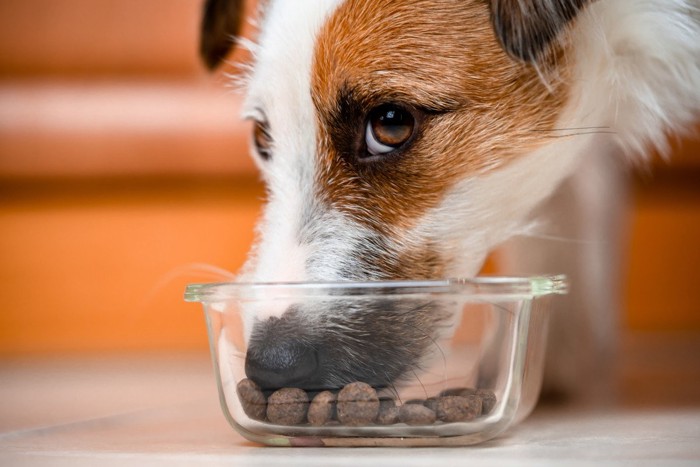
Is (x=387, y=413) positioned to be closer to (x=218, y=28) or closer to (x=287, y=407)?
(x=287, y=407)

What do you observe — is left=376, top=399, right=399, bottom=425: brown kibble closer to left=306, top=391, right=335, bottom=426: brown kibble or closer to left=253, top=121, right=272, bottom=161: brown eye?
left=306, top=391, right=335, bottom=426: brown kibble

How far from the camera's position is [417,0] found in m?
0.98

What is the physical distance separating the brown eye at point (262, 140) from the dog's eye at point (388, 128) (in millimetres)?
195

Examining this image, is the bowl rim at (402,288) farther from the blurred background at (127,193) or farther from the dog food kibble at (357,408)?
the blurred background at (127,193)

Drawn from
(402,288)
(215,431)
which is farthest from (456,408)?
(215,431)

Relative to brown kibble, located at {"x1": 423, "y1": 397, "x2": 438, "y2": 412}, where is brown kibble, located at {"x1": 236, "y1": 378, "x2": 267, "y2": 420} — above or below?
above

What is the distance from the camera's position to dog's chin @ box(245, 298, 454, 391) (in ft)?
2.63

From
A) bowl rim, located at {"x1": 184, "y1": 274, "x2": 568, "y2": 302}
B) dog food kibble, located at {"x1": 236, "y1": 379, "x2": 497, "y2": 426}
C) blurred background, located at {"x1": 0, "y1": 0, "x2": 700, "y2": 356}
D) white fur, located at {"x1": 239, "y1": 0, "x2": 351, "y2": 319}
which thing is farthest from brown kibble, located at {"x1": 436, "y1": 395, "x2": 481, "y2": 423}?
blurred background, located at {"x1": 0, "y1": 0, "x2": 700, "y2": 356}

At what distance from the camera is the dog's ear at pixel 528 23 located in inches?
35.6

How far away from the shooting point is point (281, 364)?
0.79 m

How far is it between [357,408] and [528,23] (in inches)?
19.3

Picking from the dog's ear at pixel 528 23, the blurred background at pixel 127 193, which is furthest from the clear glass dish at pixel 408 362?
the blurred background at pixel 127 193

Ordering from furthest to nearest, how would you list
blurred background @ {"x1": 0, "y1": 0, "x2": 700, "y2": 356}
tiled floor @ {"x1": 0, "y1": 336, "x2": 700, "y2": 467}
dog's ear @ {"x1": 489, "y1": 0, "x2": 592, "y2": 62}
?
blurred background @ {"x1": 0, "y1": 0, "x2": 700, "y2": 356}
dog's ear @ {"x1": 489, "y1": 0, "x2": 592, "y2": 62}
tiled floor @ {"x1": 0, "y1": 336, "x2": 700, "y2": 467}

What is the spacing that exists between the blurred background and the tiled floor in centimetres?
49
